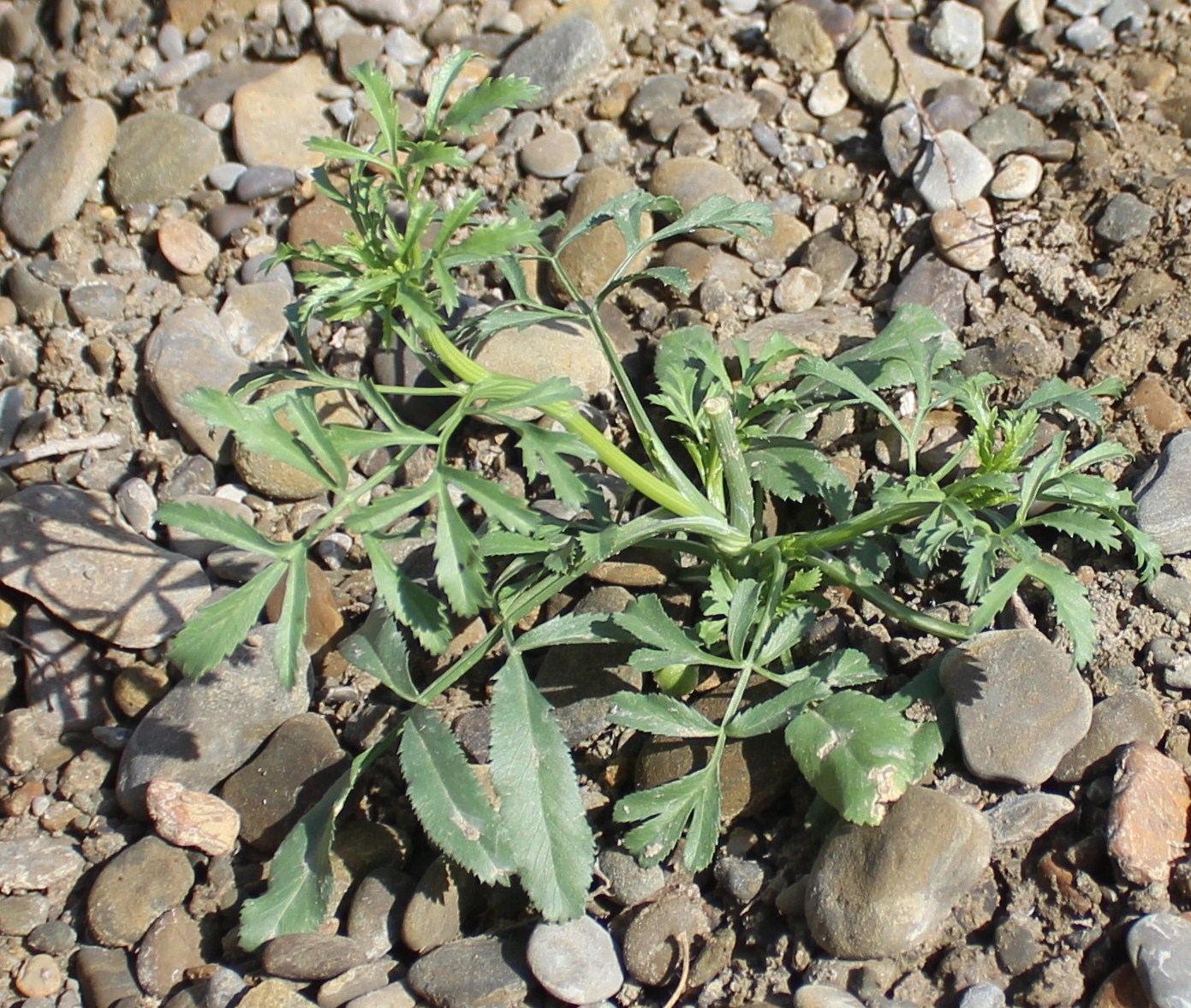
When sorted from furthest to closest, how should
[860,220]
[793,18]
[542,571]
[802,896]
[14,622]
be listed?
[793,18] < [860,220] < [14,622] < [542,571] < [802,896]

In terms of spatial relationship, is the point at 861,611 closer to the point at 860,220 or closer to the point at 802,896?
the point at 802,896

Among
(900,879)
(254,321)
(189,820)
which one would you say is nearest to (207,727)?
(189,820)

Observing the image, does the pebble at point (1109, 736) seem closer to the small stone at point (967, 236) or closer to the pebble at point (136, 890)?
the small stone at point (967, 236)

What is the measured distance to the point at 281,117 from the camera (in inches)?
174

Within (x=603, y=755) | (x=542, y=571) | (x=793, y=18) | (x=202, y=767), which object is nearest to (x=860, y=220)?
(x=793, y=18)

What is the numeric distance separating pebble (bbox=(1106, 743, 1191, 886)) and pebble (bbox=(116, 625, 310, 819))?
1919 mm

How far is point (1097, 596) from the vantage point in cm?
286

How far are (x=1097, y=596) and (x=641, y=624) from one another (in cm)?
111

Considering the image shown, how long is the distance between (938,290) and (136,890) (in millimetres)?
2718

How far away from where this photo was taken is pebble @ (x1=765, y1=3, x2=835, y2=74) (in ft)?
13.9

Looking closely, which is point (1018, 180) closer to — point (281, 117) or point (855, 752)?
point (855, 752)

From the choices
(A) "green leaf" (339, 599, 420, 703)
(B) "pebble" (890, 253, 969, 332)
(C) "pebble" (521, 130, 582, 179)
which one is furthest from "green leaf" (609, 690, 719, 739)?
(C) "pebble" (521, 130, 582, 179)

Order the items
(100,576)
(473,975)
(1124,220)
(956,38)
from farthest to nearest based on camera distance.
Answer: (956,38), (1124,220), (100,576), (473,975)

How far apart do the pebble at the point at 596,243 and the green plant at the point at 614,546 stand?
633 millimetres
